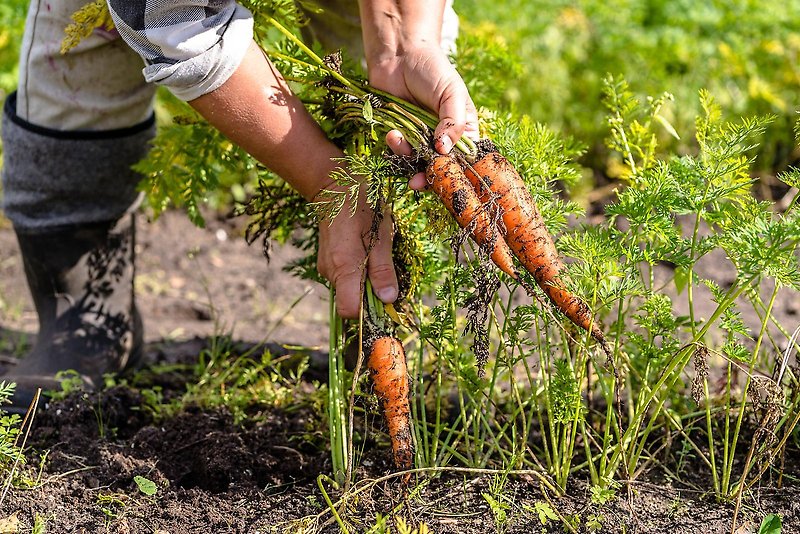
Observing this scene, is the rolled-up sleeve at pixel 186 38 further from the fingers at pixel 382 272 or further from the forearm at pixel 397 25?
the fingers at pixel 382 272

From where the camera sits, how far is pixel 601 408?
2.40m

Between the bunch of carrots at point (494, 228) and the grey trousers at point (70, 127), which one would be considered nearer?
the bunch of carrots at point (494, 228)

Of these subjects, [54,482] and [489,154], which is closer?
[489,154]

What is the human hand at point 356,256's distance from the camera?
6.22 ft

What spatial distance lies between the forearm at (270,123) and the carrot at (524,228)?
341 millimetres

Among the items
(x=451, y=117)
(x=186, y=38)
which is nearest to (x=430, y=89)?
(x=451, y=117)

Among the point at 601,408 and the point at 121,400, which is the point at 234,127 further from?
the point at 601,408

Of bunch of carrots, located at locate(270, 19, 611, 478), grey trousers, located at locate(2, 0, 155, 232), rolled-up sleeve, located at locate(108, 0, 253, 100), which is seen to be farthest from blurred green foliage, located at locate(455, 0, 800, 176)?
rolled-up sleeve, located at locate(108, 0, 253, 100)

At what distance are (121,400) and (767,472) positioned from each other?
5.41ft

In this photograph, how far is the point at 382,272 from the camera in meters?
1.89

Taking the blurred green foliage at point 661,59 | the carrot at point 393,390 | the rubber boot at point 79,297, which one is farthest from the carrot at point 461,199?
the blurred green foliage at point 661,59

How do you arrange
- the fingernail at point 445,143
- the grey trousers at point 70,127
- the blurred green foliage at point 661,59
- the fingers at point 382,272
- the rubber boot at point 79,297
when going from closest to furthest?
the fingernail at point 445,143, the fingers at point 382,272, the grey trousers at point 70,127, the rubber boot at point 79,297, the blurred green foliage at point 661,59

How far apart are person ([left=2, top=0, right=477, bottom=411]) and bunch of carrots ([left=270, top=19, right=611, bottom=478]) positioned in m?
0.05

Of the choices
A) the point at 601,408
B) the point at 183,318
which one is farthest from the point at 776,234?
the point at 183,318
